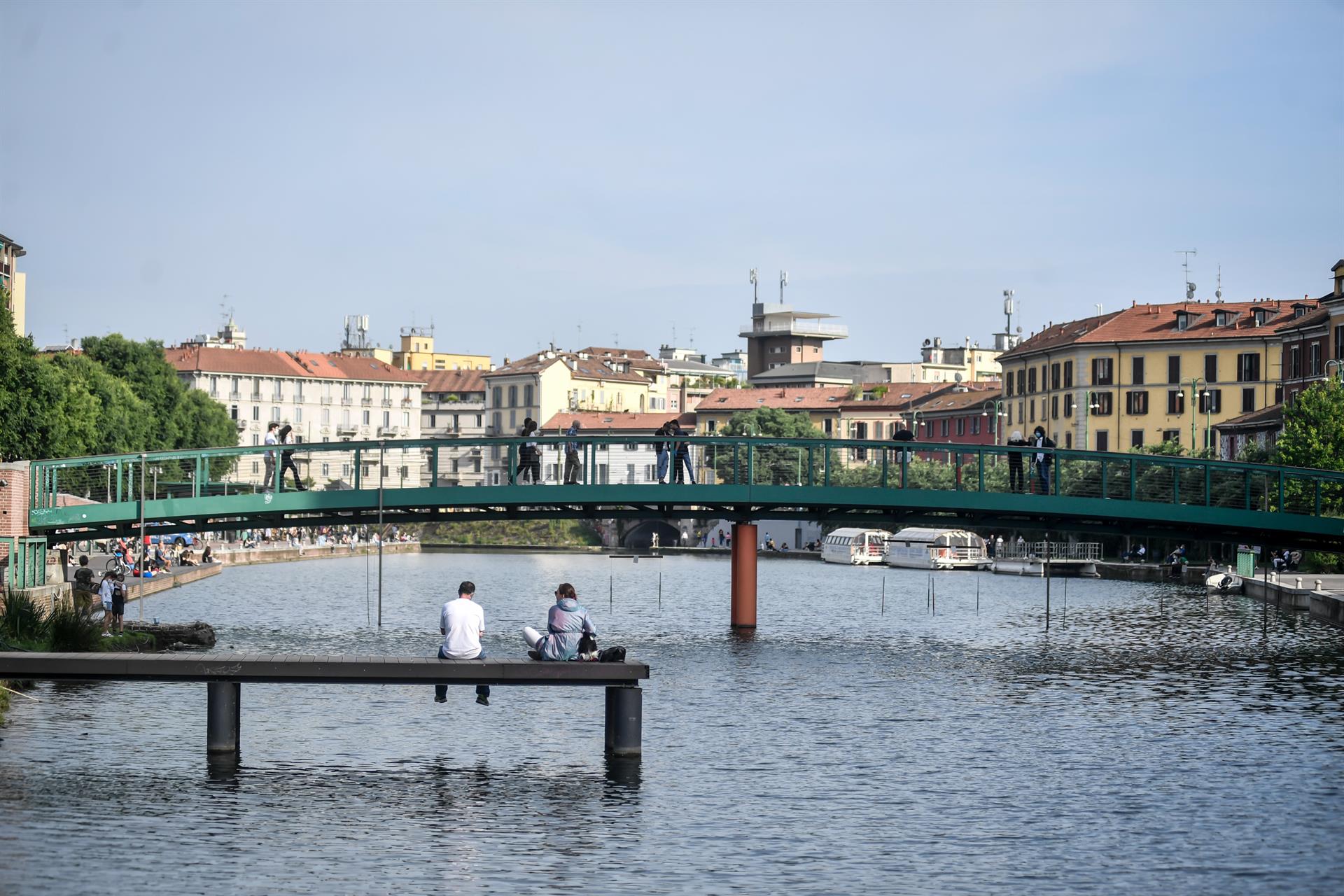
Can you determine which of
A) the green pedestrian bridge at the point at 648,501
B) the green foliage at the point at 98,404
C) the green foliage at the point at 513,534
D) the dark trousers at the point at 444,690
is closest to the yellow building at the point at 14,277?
the green foliage at the point at 98,404

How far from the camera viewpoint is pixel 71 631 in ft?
132

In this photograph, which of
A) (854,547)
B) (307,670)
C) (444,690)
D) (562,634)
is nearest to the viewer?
(307,670)

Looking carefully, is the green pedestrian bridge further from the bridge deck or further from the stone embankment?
the stone embankment

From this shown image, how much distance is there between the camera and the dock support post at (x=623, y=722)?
28984mm

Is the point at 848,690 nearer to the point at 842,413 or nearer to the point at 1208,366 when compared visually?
the point at 1208,366

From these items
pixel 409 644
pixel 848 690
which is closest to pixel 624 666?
pixel 848 690

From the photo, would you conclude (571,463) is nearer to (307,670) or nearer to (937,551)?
(307,670)

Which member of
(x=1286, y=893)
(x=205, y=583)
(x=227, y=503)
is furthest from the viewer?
(x=205, y=583)

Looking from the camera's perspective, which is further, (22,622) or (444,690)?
(22,622)

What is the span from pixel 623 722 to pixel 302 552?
115987mm

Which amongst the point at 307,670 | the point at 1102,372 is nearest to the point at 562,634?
the point at 307,670

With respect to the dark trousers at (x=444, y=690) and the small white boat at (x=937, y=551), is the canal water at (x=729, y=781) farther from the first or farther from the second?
the small white boat at (x=937, y=551)

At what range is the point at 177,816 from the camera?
24672 millimetres

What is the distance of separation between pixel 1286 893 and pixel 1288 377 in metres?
101
